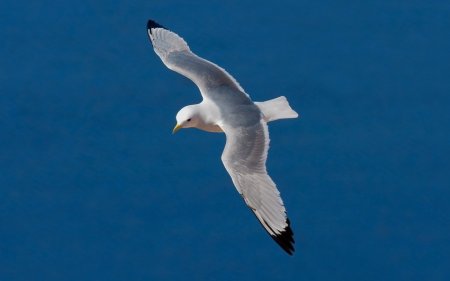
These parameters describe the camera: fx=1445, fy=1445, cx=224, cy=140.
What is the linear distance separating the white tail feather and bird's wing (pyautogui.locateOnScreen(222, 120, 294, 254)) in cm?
8

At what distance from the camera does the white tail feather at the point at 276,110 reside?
5590 millimetres

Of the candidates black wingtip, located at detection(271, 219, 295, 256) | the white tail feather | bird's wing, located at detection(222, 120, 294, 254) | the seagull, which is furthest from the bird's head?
black wingtip, located at detection(271, 219, 295, 256)

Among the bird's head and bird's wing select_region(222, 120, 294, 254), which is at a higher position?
the bird's head

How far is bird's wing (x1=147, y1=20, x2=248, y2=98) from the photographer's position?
18.9ft

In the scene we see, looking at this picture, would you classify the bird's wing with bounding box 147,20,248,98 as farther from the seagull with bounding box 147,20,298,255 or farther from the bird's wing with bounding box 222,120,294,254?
the bird's wing with bounding box 222,120,294,254

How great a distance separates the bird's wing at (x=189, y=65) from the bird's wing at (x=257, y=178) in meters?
0.29

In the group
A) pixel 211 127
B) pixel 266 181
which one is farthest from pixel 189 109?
pixel 266 181

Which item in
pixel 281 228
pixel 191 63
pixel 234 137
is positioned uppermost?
pixel 191 63

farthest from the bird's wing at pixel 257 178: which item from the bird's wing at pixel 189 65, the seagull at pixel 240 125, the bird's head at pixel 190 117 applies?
the bird's wing at pixel 189 65

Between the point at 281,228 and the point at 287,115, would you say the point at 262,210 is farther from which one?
the point at 287,115

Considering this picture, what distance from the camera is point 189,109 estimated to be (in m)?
5.50

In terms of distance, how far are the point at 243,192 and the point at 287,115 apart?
0.53 meters

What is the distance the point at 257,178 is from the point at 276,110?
18.1 inches

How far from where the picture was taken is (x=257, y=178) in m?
5.25
